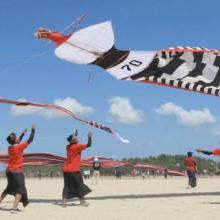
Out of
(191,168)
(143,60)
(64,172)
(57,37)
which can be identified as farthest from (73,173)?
(191,168)

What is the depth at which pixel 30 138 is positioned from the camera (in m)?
11.6

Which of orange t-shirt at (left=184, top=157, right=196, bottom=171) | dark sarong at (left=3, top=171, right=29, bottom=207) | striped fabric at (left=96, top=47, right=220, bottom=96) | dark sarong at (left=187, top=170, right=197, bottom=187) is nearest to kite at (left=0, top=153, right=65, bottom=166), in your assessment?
orange t-shirt at (left=184, top=157, right=196, bottom=171)

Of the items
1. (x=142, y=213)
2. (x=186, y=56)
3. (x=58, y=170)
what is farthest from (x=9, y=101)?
(x=58, y=170)

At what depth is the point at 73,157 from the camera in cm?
1234

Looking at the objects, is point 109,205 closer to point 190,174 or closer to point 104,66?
point 104,66

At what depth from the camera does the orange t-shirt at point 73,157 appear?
1230 centimetres

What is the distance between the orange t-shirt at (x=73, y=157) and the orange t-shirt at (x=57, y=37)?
3.88 m

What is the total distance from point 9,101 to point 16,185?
8.68 feet

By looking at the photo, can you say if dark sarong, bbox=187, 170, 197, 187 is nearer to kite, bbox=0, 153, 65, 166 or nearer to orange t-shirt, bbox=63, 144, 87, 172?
orange t-shirt, bbox=63, 144, 87, 172

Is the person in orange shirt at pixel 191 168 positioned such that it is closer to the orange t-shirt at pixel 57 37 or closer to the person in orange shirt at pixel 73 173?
the orange t-shirt at pixel 57 37

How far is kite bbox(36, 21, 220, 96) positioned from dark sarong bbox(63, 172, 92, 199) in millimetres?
3980

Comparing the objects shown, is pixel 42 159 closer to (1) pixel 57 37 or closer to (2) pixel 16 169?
(1) pixel 57 37

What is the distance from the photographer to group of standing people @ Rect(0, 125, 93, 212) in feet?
37.3

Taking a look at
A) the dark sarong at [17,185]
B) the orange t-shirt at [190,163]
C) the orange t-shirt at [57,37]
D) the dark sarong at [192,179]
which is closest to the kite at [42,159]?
the orange t-shirt at [190,163]
